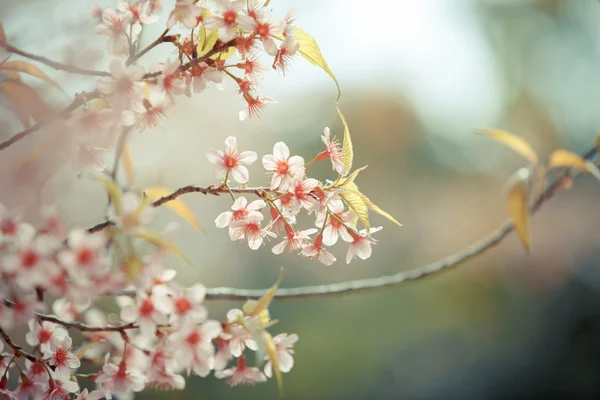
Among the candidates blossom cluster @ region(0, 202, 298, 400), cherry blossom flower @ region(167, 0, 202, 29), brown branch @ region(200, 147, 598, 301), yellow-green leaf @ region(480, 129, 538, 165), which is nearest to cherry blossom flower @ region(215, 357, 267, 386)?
blossom cluster @ region(0, 202, 298, 400)

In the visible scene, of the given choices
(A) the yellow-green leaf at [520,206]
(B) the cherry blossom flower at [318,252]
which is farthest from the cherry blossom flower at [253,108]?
(A) the yellow-green leaf at [520,206]

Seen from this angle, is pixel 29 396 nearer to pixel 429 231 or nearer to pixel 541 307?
pixel 541 307

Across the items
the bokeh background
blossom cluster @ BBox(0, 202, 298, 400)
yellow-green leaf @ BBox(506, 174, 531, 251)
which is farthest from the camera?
the bokeh background

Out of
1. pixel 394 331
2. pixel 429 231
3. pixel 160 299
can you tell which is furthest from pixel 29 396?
Answer: pixel 429 231

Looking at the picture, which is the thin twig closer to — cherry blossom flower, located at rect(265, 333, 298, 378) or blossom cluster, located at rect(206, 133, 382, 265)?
blossom cluster, located at rect(206, 133, 382, 265)

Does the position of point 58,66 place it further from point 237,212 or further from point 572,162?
point 572,162

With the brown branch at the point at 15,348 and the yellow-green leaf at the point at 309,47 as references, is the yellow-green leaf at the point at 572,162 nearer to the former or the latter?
the yellow-green leaf at the point at 309,47
